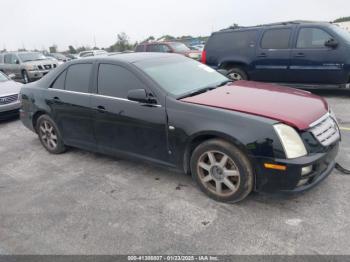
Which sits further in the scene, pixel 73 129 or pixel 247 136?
pixel 73 129

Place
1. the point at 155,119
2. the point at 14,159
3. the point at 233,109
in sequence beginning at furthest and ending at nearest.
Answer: the point at 14,159
the point at 155,119
the point at 233,109

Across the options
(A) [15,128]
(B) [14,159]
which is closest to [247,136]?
(B) [14,159]

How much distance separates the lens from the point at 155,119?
3.30 meters

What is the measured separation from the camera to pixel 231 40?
808 cm

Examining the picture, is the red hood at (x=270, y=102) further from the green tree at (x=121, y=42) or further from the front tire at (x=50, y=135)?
the green tree at (x=121, y=42)

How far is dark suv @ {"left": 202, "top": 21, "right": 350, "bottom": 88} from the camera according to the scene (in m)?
6.63

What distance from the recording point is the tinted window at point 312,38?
6.77m

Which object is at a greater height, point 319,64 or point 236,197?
point 319,64

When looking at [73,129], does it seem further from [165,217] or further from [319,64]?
[319,64]

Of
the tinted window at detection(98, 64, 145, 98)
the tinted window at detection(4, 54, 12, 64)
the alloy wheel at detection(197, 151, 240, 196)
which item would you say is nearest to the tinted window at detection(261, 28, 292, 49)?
the tinted window at detection(98, 64, 145, 98)

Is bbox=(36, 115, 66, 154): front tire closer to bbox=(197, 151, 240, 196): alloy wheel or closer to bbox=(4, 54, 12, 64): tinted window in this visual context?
bbox=(197, 151, 240, 196): alloy wheel

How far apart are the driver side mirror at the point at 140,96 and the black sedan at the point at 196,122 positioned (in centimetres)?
1

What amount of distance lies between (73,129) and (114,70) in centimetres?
120

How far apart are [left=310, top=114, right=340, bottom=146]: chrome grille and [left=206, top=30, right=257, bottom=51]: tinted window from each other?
5207mm
